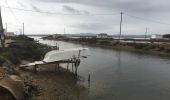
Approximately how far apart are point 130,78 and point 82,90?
1086 centimetres

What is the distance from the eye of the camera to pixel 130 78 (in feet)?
120

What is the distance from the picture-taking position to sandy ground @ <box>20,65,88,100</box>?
23873mm

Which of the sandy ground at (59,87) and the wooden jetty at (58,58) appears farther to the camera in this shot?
the wooden jetty at (58,58)

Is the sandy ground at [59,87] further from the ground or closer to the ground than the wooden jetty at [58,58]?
closer to the ground

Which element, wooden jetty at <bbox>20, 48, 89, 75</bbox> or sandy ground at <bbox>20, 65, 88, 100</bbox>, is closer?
sandy ground at <bbox>20, 65, 88, 100</bbox>

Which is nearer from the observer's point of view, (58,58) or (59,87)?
(59,87)

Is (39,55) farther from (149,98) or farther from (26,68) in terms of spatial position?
(149,98)

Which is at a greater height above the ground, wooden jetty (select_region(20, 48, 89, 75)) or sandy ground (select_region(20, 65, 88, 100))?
wooden jetty (select_region(20, 48, 89, 75))

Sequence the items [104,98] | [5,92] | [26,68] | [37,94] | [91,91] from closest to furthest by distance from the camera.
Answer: [5,92]
[37,94]
[104,98]
[91,91]
[26,68]

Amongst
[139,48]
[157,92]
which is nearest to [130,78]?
[157,92]

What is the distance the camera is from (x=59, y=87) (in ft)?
90.8

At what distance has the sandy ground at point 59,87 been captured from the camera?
78.3 feet

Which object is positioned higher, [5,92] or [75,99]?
[5,92]

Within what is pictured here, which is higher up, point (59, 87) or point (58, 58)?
point (58, 58)
